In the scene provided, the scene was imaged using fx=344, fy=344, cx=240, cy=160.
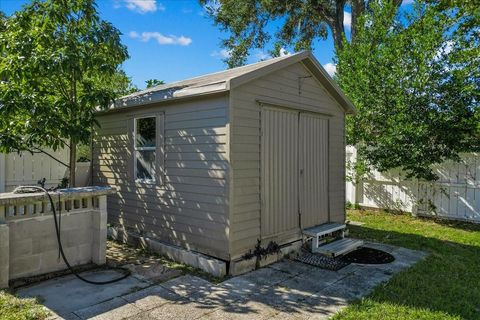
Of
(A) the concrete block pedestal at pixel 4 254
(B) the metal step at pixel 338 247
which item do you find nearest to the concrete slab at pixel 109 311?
(A) the concrete block pedestal at pixel 4 254

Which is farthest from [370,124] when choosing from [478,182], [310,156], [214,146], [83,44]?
[83,44]

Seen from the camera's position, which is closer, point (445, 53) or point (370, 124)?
point (445, 53)

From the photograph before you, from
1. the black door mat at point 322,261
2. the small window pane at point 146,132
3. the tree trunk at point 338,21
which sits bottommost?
the black door mat at point 322,261

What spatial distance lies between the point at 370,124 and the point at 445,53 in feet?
8.13

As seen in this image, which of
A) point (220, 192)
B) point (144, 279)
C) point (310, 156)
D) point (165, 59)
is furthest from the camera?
point (165, 59)

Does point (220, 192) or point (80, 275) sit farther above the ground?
point (220, 192)

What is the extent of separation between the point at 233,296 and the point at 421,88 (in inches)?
286

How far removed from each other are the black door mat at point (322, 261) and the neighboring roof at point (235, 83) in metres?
2.90

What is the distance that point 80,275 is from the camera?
15.4 feet

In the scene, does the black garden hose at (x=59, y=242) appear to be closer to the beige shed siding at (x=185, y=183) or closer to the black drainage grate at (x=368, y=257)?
the beige shed siding at (x=185, y=183)

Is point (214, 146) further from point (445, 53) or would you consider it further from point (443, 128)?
point (445, 53)

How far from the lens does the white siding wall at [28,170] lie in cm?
734

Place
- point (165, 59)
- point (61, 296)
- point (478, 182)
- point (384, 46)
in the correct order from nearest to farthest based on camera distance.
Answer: point (61, 296) → point (478, 182) → point (384, 46) → point (165, 59)

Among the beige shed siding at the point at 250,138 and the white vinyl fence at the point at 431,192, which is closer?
the beige shed siding at the point at 250,138
